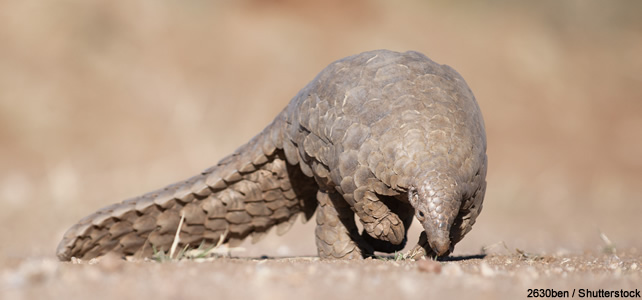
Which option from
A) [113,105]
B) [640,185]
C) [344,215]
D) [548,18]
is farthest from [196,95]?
[344,215]

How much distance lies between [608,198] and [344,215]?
37.6 ft

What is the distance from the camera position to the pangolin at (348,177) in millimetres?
3803

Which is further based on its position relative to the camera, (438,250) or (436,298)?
(438,250)

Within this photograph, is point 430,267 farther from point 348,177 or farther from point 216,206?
point 216,206

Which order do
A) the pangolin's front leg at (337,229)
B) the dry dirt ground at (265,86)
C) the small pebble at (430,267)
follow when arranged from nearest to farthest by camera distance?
the small pebble at (430,267), the pangolin's front leg at (337,229), the dry dirt ground at (265,86)

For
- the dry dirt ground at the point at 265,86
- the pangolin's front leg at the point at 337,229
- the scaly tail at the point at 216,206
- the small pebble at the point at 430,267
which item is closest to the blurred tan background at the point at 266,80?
the dry dirt ground at the point at 265,86

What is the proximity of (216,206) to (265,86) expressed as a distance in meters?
12.8

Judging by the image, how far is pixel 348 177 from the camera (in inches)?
157

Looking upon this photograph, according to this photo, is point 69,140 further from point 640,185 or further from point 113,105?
point 640,185

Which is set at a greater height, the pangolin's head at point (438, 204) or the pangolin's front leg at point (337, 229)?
the pangolin's head at point (438, 204)

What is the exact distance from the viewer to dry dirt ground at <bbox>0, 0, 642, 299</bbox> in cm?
1426

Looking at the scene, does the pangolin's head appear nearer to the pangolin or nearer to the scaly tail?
the pangolin

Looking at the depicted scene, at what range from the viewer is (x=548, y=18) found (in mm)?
18406

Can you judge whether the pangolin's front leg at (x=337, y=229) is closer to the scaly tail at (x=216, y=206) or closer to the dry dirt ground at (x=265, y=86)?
the scaly tail at (x=216, y=206)
